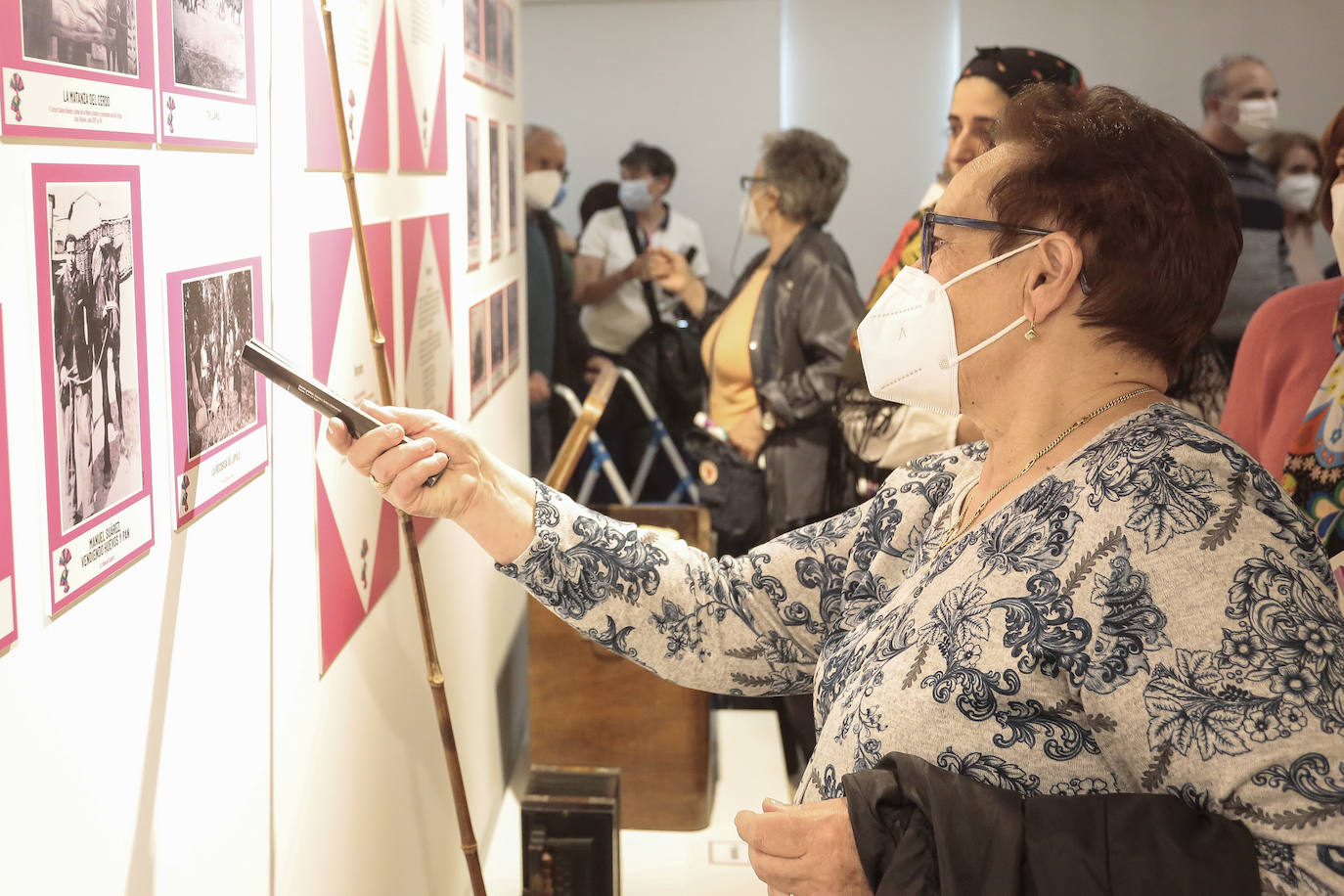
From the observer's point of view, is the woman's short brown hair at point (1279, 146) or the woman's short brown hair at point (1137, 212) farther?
the woman's short brown hair at point (1279, 146)

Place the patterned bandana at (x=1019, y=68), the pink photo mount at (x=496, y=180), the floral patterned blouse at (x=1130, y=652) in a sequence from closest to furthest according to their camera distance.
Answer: the floral patterned blouse at (x=1130, y=652) < the patterned bandana at (x=1019, y=68) < the pink photo mount at (x=496, y=180)

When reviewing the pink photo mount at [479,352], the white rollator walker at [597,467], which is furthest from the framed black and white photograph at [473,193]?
the white rollator walker at [597,467]

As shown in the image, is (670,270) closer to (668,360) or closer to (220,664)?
(668,360)

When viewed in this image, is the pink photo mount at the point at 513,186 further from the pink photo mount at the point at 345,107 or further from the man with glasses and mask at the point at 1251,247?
the man with glasses and mask at the point at 1251,247

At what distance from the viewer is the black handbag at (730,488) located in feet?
12.0

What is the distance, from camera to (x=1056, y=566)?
1047 mm

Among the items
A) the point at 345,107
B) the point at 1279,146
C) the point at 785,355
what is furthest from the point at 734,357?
the point at 1279,146

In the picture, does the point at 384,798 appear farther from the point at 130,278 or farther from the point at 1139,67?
the point at 1139,67

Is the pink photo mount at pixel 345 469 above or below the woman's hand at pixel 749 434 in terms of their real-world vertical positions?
above

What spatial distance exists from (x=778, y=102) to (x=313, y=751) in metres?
5.24

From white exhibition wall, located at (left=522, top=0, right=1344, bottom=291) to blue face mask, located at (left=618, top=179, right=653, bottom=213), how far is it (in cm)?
78

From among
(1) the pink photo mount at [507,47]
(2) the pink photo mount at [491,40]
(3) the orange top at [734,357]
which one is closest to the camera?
(2) the pink photo mount at [491,40]

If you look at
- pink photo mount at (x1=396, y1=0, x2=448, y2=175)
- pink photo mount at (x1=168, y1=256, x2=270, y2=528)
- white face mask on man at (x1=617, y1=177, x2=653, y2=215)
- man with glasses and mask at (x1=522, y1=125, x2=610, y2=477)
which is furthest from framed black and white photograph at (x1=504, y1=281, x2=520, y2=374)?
white face mask on man at (x1=617, y1=177, x2=653, y2=215)

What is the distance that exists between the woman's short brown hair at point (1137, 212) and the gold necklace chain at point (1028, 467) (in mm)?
49
